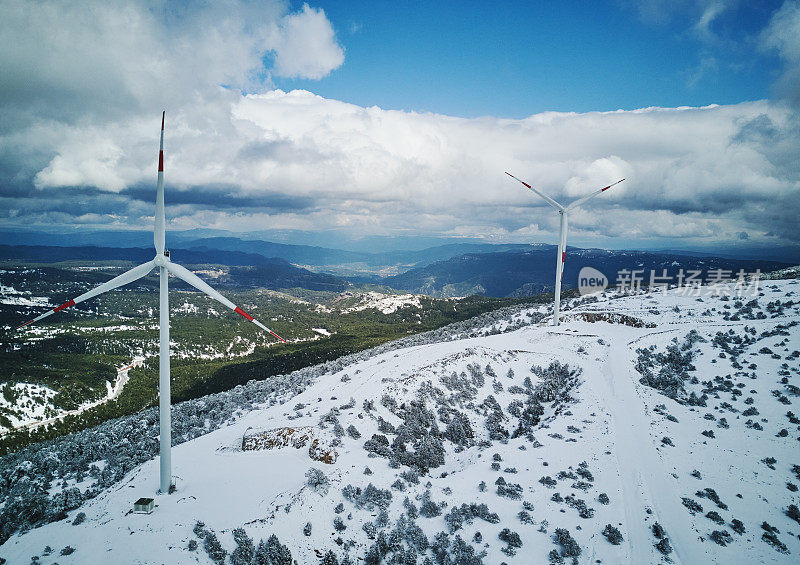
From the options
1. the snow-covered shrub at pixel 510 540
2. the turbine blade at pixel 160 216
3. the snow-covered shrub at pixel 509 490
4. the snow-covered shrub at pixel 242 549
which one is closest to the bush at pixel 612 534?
the snow-covered shrub at pixel 510 540

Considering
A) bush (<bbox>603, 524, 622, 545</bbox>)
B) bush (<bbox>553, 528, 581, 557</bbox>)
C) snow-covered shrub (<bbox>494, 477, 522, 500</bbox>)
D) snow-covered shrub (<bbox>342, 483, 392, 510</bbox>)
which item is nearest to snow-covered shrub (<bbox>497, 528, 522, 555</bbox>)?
bush (<bbox>553, 528, 581, 557</bbox>)

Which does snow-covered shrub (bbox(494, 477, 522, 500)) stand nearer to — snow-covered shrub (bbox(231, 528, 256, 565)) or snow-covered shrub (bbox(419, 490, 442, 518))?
snow-covered shrub (bbox(419, 490, 442, 518))

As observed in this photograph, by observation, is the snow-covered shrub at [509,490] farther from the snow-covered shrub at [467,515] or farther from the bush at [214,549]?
the bush at [214,549]

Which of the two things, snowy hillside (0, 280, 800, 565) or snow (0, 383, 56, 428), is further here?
snow (0, 383, 56, 428)

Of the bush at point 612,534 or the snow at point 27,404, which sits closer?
the bush at point 612,534

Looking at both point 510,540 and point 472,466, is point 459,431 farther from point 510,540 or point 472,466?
point 510,540

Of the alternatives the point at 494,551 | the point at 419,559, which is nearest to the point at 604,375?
the point at 494,551

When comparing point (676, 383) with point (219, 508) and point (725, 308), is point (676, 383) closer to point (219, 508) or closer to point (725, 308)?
point (725, 308)

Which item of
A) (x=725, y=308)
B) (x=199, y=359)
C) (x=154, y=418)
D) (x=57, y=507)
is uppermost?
(x=725, y=308)
